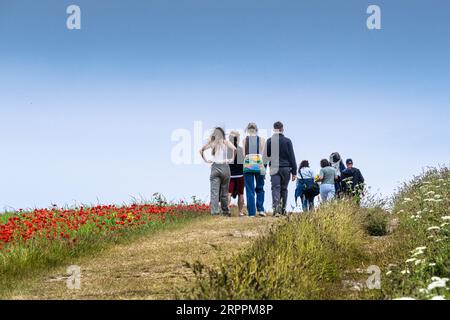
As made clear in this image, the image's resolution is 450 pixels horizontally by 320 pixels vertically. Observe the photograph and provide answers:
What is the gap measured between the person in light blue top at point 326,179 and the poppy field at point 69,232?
368 centimetres

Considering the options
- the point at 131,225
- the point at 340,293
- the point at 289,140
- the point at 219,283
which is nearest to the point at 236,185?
the point at 289,140

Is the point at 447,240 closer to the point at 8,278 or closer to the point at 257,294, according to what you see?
the point at 257,294

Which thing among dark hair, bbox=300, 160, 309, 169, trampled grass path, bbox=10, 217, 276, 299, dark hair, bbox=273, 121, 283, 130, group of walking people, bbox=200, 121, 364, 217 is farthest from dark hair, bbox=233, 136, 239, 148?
dark hair, bbox=300, 160, 309, 169

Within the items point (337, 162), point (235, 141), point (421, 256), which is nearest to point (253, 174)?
point (235, 141)

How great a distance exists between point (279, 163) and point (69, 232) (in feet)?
19.1

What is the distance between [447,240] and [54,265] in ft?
22.3

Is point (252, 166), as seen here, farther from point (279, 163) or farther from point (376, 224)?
point (376, 224)

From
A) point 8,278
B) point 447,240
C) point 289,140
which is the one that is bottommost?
point 8,278

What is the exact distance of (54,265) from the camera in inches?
423

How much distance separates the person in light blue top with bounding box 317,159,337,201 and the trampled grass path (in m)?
4.83

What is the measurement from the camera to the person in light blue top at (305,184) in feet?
60.7

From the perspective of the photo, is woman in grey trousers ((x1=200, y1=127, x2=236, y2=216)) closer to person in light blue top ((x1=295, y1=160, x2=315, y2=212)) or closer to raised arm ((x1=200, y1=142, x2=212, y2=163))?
raised arm ((x1=200, y1=142, x2=212, y2=163))

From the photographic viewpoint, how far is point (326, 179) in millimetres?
→ 18219

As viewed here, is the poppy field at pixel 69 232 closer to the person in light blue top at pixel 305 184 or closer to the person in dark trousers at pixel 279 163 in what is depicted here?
the person in dark trousers at pixel 279 163
